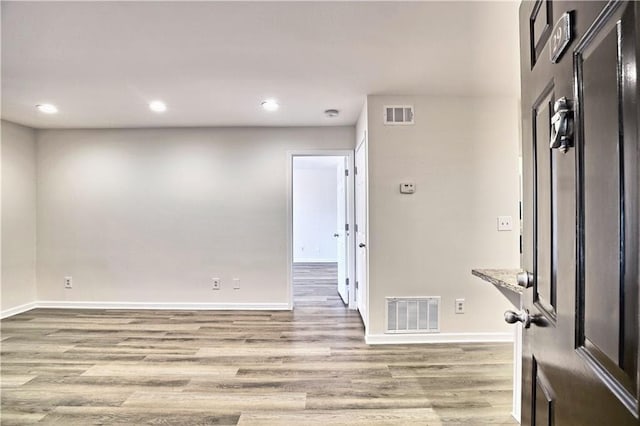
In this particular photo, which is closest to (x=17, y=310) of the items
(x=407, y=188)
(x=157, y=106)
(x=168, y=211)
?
(x=168, y=211)

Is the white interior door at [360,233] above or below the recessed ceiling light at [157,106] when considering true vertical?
below

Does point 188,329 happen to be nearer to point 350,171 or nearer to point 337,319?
point 337,319

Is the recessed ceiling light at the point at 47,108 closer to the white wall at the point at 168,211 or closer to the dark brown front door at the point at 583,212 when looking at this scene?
the white wall at the point at 168,211

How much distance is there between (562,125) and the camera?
0.73 meters

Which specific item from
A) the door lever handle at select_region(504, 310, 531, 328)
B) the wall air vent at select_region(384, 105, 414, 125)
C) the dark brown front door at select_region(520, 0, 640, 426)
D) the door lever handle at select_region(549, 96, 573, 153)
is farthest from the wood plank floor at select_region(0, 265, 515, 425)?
the wall air vent at select_region(384, 105, 414, 125)

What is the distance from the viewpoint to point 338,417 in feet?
6.90

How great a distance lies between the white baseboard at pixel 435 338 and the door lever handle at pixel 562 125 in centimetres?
285

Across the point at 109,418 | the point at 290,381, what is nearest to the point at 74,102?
the point at 109,418

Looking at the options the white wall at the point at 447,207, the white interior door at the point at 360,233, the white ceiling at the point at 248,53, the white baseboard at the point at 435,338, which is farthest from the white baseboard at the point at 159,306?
the white ceiling at the point at 248,53

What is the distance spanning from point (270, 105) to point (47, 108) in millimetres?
2311

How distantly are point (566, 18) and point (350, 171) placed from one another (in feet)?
12.2

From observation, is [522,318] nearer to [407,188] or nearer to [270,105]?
[407,188]

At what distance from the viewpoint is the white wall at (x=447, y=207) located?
332cm

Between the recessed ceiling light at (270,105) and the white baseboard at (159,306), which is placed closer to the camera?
the recessed ceiling light at (270,105)
